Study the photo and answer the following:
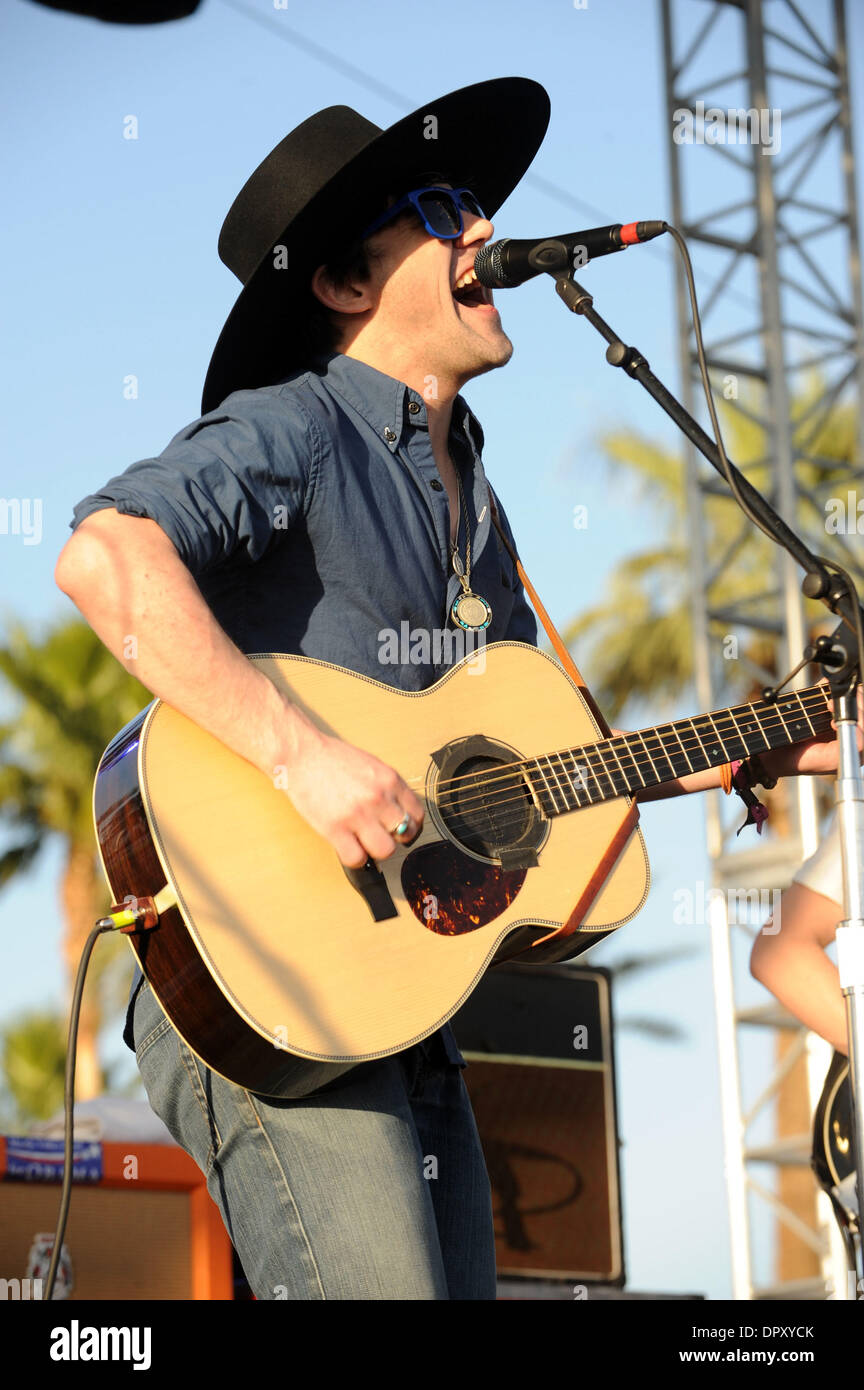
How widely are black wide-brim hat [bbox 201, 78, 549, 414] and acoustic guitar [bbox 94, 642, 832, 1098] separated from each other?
2.45 ft

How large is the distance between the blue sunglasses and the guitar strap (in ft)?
1.73

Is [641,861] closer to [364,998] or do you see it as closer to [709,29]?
[364,998]

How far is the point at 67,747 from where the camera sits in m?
15.6

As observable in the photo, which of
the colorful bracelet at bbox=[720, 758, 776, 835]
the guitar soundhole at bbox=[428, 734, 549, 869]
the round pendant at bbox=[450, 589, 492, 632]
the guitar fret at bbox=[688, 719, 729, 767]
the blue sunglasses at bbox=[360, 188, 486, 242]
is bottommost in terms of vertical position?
the guitar soundhole at bbox=[428, 734, 549, 869]

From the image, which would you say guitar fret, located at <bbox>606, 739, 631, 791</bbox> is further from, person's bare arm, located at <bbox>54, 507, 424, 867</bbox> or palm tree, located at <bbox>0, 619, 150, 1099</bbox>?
palm tree, located at <bbox>0, 619, 150, 1099</bbox>

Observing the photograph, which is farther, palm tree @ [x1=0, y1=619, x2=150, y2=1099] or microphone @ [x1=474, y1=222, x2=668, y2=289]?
palm tree @ [x1=0, y1=619, x2=150, y2=1099]

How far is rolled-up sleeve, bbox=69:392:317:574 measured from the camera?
2.28 meters

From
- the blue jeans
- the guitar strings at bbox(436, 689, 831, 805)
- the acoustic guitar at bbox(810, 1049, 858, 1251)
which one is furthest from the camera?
the acoustic guitar at bbox(810, 1049, 858, 1251)

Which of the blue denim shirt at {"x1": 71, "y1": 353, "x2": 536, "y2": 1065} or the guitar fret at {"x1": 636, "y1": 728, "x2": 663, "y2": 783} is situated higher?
the blue denim shirt at {"x1": 71, "y1": 353, "x2": 536, "y2": 1065}

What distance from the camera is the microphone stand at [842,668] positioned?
2.45 m

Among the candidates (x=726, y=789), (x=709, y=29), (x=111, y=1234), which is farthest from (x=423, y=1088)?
(x=709, y=29)

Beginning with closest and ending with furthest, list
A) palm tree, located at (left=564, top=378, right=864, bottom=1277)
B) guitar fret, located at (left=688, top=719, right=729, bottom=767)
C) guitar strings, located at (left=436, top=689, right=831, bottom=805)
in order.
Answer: guitar strings, located at (left=436, top=689, right=831, bottom=805)
guitar fret, located at (left=688, top=719, right=729, bottom=767)
palm tree, located at (left=564, top=378, right=864, bottom=1277)

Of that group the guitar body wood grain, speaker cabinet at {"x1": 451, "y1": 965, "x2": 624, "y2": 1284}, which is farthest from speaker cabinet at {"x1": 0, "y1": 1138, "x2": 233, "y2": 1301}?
the guitar body wood grain

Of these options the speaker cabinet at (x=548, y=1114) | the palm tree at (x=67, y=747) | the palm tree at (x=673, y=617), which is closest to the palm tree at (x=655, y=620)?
the palm tree at (x=673, y=617)
